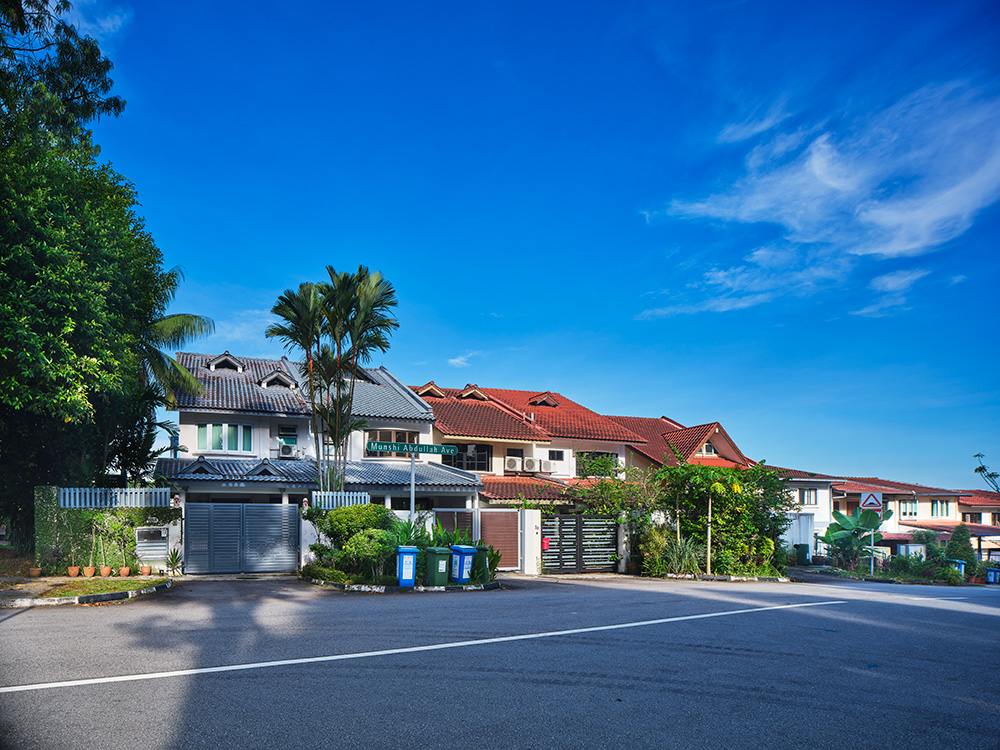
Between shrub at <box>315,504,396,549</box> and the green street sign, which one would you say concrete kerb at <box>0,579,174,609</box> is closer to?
shrub at <box>315,504,396,549</box>

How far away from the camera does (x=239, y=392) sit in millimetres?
34281

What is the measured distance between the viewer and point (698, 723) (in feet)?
20.8

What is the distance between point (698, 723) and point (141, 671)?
588cm

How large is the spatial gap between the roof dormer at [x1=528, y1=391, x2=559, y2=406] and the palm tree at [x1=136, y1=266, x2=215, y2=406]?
68.7 ft

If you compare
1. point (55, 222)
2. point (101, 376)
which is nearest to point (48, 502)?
point (101, 376)

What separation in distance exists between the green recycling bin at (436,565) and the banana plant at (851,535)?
24705mm

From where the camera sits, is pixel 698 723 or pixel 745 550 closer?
A: pixel 698 723

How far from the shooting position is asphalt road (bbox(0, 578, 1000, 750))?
6.00 m

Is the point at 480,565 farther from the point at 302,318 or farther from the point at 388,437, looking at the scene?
the point at 388,437

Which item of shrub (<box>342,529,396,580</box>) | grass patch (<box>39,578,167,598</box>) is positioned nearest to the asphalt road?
grass patch (<box>39,578,167,598</box>)

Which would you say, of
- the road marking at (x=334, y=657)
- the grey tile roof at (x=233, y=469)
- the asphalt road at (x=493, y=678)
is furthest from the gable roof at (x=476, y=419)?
the road marking at (x=334, y=657)

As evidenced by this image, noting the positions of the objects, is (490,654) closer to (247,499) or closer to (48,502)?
(48,502)

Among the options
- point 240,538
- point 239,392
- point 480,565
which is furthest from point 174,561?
point 239,392

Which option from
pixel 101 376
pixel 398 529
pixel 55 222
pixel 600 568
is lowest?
pixel 600 568
